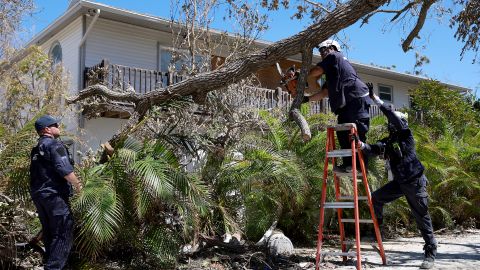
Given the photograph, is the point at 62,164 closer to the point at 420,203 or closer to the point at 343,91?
the point at 343,91

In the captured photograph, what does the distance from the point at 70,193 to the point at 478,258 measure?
5.77 meters

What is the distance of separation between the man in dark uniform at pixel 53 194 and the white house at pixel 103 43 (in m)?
9.39

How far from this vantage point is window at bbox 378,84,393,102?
26.0 metres

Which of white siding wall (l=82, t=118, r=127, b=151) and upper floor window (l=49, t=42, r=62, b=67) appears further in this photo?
upper floor window (l=49, t=42, r=62, b=67)

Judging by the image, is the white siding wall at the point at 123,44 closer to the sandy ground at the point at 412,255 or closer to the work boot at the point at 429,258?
the sandy ground at the point at 412,255

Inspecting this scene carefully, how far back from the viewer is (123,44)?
56.9 ft

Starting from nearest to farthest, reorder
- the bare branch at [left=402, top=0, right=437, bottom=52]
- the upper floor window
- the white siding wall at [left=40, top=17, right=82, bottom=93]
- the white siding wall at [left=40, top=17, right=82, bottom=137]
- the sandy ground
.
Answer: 1. the sandy ground
2. the bare branch at [left=402, top=0, right=437, bottom=52]
3. the white siding wall at [left=40, top=17, right=82, bottom=137]
4. the white siding wall at [left=40, top=17, right=82, bottom=93]
5. the upper floor window

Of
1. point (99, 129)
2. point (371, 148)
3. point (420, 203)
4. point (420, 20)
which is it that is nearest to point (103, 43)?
point (99, 129)

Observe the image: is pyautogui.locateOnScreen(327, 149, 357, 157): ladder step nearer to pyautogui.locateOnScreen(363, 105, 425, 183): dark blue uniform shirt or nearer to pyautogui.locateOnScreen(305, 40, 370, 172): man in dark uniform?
pyautogui.locateOnScreen(305, 40, 370, 172): man in dark uniform

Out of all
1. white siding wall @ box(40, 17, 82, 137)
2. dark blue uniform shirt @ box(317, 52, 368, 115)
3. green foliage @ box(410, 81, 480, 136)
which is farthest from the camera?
green foliage @ box(410, 81, 480, 136)

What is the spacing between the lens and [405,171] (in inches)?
263

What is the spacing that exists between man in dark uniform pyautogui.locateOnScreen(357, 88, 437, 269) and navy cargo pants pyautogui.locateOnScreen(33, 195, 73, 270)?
365cm

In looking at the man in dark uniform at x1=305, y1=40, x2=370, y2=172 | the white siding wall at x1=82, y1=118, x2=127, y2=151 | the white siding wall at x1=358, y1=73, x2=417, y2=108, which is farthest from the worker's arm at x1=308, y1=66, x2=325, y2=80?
the white siding wall at x1=358, y1=73, x2=417, y2=108

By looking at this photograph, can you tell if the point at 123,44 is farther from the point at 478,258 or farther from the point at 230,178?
the point at 478,258
